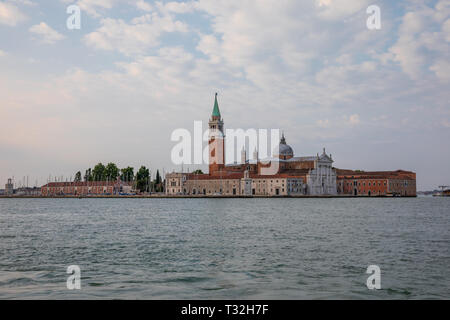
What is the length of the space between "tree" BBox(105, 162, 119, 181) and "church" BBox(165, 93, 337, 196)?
39.4 feet

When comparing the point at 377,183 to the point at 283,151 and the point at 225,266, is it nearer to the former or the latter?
the point at 283,151

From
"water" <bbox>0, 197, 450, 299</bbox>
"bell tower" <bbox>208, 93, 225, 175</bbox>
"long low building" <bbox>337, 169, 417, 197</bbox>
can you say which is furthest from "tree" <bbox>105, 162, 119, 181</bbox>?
"water" <bbox>0, 197, 450, 299</bbox>

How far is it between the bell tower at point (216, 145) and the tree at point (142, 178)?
1599 cm

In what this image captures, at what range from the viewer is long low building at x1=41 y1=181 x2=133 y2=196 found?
302ft

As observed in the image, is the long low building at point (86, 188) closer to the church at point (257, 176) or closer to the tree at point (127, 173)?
the tree at point (127, 173)

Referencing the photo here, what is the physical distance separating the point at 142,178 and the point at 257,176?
27.5 metres

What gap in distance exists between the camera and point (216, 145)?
87.1 m

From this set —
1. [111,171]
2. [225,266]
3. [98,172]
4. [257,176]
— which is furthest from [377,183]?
[225,266]

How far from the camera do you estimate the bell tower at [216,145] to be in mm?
86562

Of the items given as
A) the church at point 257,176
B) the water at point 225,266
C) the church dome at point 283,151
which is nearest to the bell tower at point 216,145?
the church at point 257,176

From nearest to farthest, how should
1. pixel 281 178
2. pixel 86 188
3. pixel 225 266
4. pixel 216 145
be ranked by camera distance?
1. pixel 225 266
2. pixel 281 178
3. pixel 216 145
4. pixel 86 188
